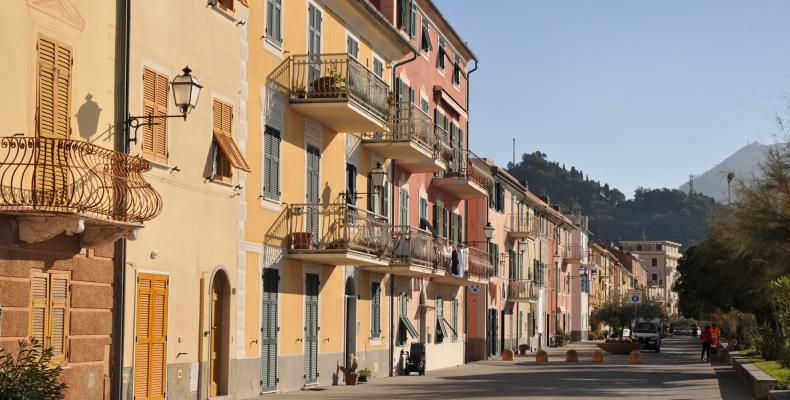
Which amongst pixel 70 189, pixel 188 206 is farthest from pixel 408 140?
pixel 70 189

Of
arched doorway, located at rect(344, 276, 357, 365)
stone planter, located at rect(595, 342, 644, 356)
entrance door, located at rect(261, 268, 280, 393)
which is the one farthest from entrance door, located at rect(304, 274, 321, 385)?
stone planter, located at rect(595, 342, 644, 356)

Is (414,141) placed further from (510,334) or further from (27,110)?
(510,334)

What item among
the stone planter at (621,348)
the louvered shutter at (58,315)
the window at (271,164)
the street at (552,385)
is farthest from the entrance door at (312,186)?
the stone planter at (621,348)

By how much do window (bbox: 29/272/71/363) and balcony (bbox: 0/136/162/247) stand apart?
2.42 feet

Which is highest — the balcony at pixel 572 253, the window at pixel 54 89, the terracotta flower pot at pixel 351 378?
the balcony at pixel 572 253

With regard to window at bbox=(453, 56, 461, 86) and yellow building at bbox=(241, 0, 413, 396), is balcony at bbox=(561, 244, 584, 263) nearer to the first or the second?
window at bbox=(453, 56, 461, 86)

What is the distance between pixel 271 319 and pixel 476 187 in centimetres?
1918

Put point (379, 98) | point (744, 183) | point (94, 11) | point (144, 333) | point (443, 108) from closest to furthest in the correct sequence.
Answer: point (94, 11)
point (144, 333)
point (379, 98)
point (744, 183)
point (443, 108)

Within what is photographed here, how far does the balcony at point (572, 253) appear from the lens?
88631 millimetres

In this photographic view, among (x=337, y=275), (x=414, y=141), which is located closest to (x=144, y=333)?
(x=337, y=275)

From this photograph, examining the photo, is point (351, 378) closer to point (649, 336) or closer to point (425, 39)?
point (425, 39)

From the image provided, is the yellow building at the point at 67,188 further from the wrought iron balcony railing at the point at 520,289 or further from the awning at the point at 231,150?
the wrought iron balcony railing at the point at 520,289

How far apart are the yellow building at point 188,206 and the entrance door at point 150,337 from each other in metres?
0.02

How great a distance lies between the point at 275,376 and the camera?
25375 millimetres
